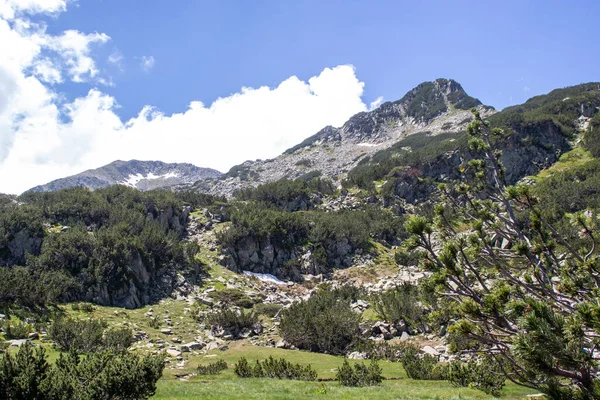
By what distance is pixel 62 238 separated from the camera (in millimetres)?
39062

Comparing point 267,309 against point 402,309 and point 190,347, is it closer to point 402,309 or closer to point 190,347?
point 190,347

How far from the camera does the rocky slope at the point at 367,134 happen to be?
143875 millimetres

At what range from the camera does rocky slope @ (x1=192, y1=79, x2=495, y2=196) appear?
14388 cm

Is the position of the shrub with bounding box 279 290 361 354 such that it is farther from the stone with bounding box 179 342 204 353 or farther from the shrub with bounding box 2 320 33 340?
the shrub with bounding box 2 320 33 340

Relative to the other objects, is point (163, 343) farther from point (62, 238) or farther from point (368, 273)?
point (368, 273)

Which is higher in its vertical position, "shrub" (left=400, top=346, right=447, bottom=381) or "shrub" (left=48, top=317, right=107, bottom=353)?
"shrub" (left=48, top=317, right=107, bottom=353)

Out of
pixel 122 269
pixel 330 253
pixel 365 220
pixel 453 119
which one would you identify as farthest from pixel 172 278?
pixel 453 119

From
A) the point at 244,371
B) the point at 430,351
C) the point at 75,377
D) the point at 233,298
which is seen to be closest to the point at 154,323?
the point at 233,298

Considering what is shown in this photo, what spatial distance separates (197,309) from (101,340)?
Answer: 50.1 feet

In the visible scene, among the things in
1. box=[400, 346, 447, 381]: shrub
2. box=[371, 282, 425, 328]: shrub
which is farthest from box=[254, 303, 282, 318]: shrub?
box=[400, 346, 447, 381]: shrub

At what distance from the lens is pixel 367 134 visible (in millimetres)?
179250

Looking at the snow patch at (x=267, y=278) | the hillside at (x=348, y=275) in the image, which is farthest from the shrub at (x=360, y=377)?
the snow patch at (x=267, y=278)

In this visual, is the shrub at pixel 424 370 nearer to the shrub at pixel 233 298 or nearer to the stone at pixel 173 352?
the stone at pixel 173 352

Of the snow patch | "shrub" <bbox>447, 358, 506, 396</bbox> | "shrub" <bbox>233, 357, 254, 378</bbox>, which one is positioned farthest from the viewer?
the snow patch
